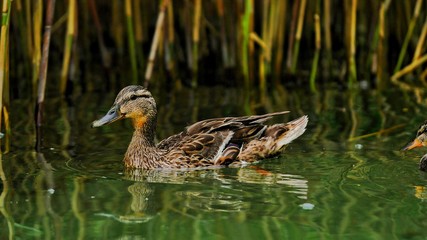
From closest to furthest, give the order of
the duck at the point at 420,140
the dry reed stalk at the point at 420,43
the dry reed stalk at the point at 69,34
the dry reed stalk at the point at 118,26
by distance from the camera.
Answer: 1. the duck at the point at 420,140
2. the dry reed stalk at the point at 69,34
3. the dry reed stalk at the point at 420,43
4. the dry reed stalk at the point at 118,26

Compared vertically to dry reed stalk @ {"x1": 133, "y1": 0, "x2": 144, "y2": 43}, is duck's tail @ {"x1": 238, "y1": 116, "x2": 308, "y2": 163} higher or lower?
lower

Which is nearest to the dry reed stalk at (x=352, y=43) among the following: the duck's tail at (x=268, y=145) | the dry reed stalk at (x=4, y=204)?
the duck's tail at (x=268, y=145)

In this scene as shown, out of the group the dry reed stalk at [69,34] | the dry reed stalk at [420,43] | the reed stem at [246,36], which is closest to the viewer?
the dry reed stalk at [69,34]

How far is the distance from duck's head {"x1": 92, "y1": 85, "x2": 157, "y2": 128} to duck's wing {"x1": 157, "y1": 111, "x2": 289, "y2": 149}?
0.28m

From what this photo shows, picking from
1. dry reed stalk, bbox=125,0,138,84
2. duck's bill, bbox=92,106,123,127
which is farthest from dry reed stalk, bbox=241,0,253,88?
duck's bill, bbox=92,106,123,127

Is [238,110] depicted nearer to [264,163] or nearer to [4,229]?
[264,163]

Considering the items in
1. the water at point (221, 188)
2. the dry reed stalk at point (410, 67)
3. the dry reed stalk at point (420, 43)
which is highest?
the dry reed stalk at point (420, 43)

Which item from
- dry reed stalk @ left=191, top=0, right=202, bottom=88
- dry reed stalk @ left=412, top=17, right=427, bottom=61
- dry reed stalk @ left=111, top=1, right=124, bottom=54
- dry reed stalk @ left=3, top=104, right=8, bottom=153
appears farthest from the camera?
dry reed stalk @ left=111, top=1, right=124, bottom=54

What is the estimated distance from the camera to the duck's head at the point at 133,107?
8.25 m

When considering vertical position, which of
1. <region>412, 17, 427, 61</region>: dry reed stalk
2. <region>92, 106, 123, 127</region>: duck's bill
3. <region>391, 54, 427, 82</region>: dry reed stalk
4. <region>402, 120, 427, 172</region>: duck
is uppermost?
<region>412, 17, 427, 61</region>: dry reed stalk

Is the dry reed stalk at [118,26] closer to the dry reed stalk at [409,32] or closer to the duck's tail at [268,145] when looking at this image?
the dry reed stalk at [409,32]

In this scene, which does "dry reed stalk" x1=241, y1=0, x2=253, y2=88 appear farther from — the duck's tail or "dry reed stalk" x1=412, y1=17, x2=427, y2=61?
the duck's tail

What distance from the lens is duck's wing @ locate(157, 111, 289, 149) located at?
834 cm

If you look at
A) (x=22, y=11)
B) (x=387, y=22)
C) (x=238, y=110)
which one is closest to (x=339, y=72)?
(x=387, y=22)
